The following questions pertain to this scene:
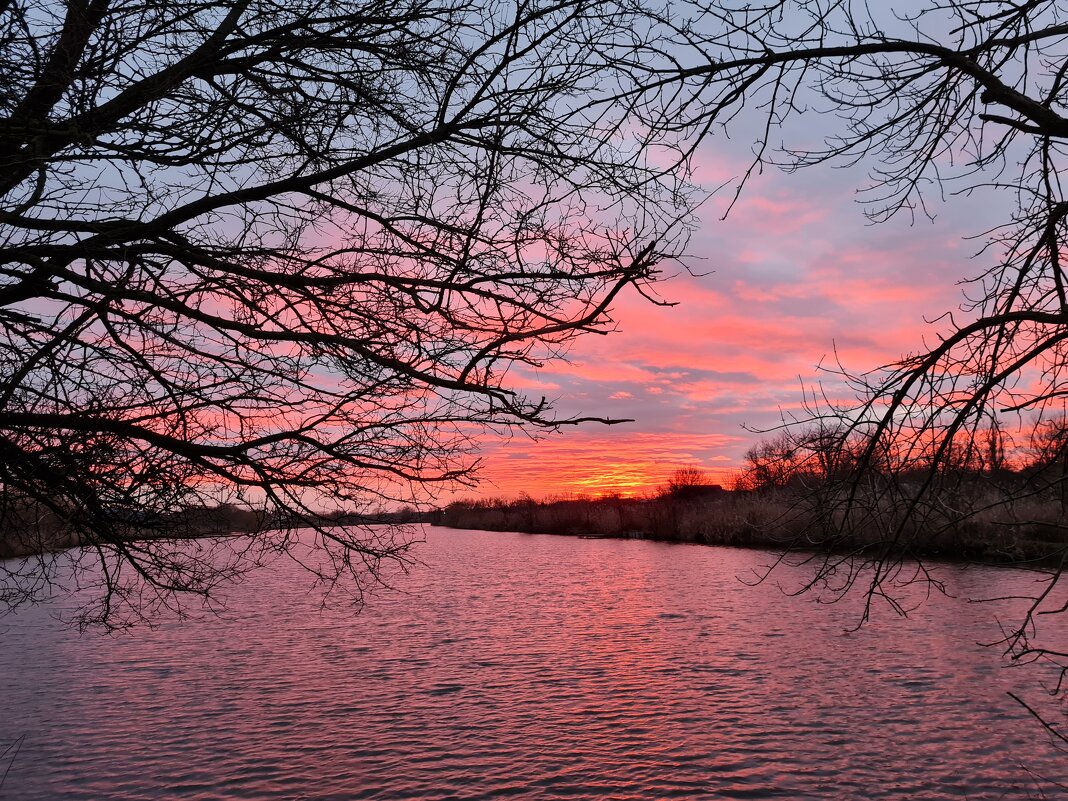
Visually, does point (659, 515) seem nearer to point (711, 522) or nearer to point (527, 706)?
point (711, 522)

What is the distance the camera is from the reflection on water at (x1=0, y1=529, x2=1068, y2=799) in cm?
715

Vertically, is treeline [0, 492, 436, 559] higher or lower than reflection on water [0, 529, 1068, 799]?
higher

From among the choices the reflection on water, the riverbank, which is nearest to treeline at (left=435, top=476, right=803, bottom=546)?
the riverbank

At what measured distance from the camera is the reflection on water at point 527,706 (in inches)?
281

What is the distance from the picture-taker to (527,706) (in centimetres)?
942

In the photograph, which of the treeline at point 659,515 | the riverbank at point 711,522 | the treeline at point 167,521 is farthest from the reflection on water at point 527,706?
the treeline at point 659,515

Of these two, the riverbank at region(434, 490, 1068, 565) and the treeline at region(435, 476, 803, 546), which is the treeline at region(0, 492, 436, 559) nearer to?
the riverbank at region(434, 490, 1068, 565)

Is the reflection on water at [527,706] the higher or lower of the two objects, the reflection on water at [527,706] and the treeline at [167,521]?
the lower

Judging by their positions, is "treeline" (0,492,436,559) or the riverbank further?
the riverbank

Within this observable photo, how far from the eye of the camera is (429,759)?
7660mm

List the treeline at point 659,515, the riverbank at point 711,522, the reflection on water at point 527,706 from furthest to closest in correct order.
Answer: the treeline at point 659,515
the riverbank at point 711,522
the reflection on water at point 527,706

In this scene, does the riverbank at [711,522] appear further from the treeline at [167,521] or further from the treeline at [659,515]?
the treeline at [167,521]

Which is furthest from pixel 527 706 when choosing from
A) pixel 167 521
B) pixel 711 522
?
pixel 711 522

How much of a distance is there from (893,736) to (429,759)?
4.52m
